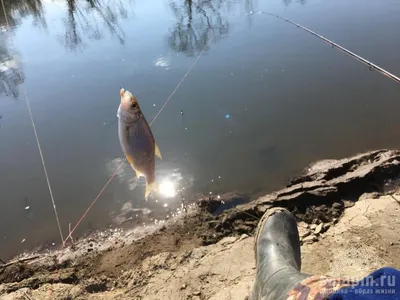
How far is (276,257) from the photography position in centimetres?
258

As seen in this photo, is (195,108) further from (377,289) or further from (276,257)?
(377,289)

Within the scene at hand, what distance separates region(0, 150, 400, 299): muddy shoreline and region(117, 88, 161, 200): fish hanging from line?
155 cm

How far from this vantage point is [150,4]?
1316cm

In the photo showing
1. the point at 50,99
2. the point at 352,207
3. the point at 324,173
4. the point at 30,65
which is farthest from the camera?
the point at 30,65

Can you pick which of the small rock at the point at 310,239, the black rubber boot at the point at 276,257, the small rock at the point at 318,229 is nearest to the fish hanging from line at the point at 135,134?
the black rubber boot at the point at 276,257

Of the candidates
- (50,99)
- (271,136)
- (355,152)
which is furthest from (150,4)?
(355,152)

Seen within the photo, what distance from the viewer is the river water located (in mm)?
5004

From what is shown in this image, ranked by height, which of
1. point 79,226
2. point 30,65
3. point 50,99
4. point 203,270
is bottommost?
point 79,226

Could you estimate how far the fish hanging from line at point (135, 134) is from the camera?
76.2 inches

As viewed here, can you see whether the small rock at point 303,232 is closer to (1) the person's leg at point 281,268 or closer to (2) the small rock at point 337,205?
(1) the person's leg at point 281,268

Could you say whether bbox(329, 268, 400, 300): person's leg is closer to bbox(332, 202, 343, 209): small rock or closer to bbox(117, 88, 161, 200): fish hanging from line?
bbox(117, 88, 161, 200): fish hanging from line

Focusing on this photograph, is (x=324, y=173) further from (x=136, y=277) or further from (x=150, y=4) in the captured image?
(x=150, y=4)

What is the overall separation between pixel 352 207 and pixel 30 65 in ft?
30.2

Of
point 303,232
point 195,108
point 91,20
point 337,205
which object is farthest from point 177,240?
point 91,20
